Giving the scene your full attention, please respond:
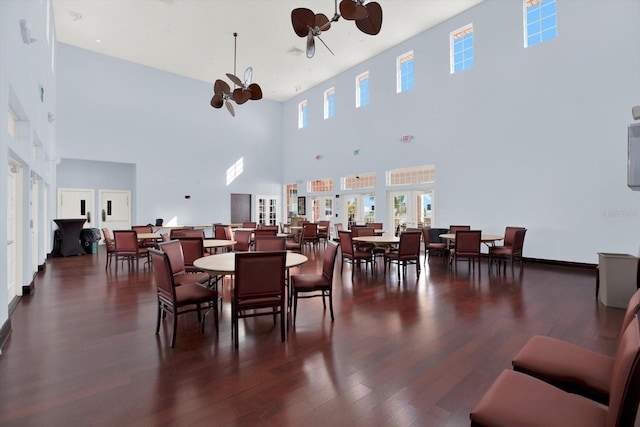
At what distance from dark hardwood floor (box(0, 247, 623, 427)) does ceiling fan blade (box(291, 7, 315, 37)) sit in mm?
3926

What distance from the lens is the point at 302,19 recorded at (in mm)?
4371

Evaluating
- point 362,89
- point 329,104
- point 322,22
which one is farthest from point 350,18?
point 329,104

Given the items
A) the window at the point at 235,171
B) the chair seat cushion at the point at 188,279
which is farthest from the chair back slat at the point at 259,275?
the window at the point at 235,171

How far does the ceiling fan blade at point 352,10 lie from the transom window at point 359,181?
25.2ft

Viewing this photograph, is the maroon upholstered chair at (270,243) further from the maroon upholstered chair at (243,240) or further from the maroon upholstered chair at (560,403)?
the maroon upholstered chair at (560,403)

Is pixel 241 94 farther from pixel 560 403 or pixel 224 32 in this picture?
A: pixel 560 403

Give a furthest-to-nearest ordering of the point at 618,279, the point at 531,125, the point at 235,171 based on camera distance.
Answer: the point at 235,171, the point at 531,125, the point at 618,279

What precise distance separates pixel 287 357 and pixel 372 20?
394 centimetres

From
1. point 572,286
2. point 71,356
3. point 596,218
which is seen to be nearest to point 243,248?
point 71,356

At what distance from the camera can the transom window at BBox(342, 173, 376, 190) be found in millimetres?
11423

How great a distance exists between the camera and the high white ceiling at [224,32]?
8.28 metres

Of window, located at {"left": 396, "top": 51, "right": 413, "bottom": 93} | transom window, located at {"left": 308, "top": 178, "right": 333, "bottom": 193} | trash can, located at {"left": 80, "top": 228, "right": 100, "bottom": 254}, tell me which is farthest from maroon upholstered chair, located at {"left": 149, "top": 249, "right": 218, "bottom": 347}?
transom window, located at {"left": 308, "top": 178, "right": 333, "bottom": 193}

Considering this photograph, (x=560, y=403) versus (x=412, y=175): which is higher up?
(x=412, y=175)

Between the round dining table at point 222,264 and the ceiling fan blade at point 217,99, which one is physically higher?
the ceiling fan blade at point 217,99
